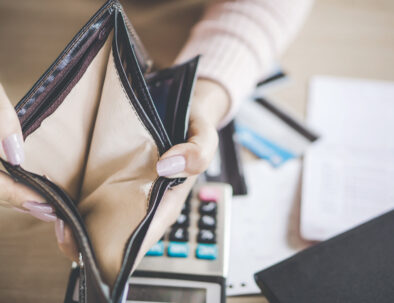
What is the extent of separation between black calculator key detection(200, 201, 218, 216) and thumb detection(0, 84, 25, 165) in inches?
7.7

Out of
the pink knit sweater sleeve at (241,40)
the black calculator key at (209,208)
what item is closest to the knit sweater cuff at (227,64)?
the pink knit sweater sleeve at (241,40)

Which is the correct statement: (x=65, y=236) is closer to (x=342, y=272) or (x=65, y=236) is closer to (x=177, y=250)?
(x=177, y=250)

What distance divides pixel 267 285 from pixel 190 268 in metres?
0.07

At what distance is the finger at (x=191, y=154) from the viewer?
0.25 meters

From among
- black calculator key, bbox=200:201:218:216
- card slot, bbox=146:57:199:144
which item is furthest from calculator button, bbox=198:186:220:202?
card slot, bbox=146:57:199:144

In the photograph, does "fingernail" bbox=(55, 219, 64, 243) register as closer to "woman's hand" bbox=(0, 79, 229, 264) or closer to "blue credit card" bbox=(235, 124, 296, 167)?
"woman's hand" bbox=(0, 79, 229, 264)

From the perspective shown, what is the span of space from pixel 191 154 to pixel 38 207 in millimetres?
122

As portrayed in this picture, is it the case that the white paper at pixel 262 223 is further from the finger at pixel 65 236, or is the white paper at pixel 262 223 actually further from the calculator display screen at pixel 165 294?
the finger at pixel 65 236

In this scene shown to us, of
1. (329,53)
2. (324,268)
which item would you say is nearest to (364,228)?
(324,268)

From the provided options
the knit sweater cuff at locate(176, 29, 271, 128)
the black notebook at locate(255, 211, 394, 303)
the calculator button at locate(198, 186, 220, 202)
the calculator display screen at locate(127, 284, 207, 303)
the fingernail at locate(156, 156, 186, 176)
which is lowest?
the calculator display screen at locate(127, 284, 207, 303)

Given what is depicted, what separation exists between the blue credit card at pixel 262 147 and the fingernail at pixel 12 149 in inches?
11.0

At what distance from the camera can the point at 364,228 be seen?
13.7 inches

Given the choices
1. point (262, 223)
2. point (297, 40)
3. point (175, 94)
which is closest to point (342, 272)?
point (262, 223)

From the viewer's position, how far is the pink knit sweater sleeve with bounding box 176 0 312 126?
44cm
